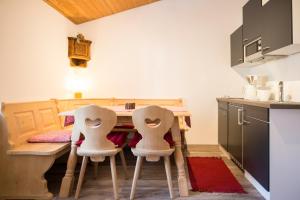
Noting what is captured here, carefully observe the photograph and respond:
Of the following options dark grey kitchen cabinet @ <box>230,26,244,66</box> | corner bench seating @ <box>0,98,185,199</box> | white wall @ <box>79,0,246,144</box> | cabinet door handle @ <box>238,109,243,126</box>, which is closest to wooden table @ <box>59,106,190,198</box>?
corner bench seating @ <box>0,98,185,199</box>

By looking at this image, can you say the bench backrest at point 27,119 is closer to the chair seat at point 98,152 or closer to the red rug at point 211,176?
the chair seat at point 98,152

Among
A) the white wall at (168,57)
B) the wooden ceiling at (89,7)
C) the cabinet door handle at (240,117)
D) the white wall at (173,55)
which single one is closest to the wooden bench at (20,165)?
the white wall at (168,57)

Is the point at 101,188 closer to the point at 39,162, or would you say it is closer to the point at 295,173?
the point at 39,162

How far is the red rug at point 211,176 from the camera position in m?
2.40

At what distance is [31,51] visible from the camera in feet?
9.68

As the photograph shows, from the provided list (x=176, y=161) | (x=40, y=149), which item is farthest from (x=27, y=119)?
(x=176, y=161)

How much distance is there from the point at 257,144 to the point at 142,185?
3.93 ft

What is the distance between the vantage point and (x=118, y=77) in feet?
14.0

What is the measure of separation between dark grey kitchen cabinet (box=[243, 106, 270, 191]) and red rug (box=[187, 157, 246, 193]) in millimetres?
227

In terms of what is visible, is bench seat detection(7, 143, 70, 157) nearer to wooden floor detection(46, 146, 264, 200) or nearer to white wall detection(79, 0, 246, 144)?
wooden floor detection(46, 146, 264, 200)

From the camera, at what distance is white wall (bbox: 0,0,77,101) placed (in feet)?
8.33

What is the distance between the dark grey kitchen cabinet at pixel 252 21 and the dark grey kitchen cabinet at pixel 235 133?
0.88 metres

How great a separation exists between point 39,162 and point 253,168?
201 cm

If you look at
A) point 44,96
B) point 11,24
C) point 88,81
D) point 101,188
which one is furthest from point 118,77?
point 101,188
